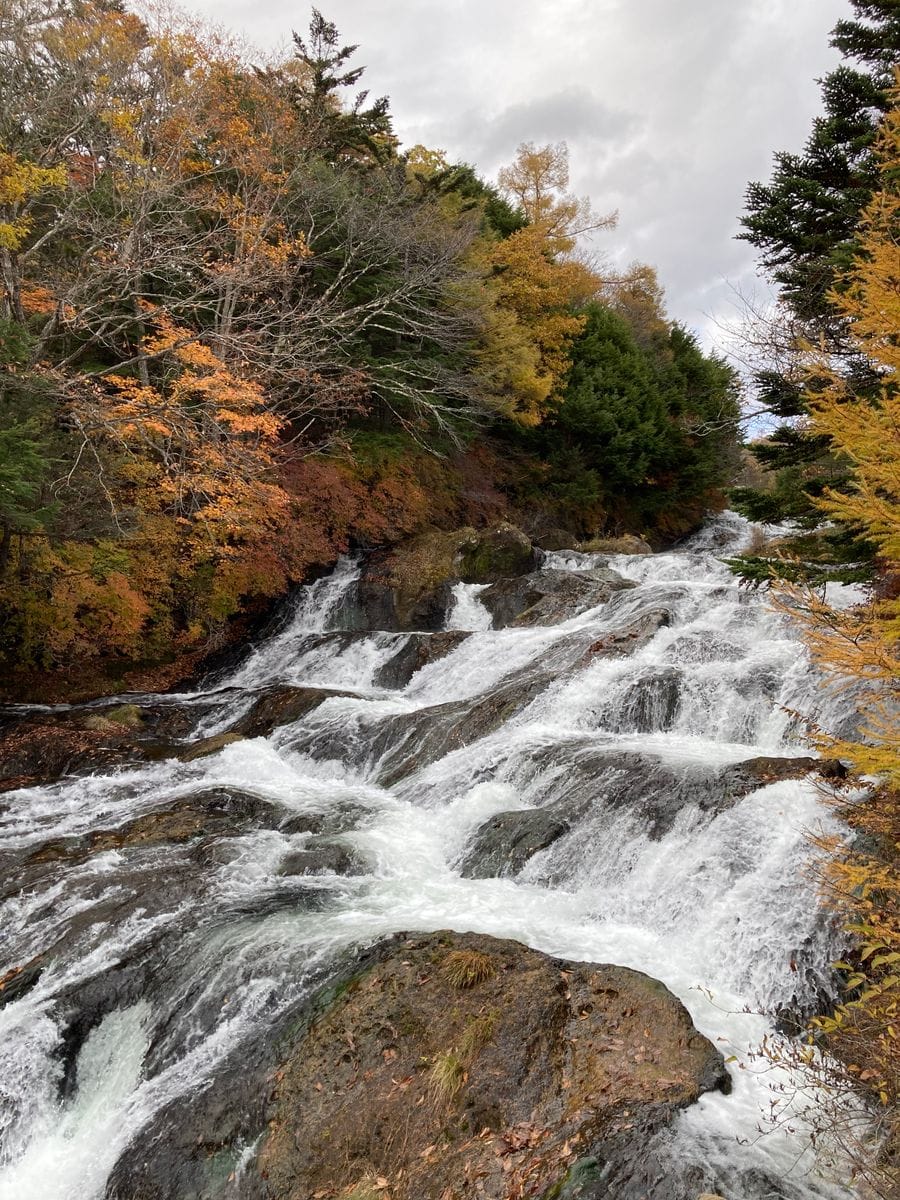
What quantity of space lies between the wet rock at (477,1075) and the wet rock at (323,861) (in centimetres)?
198

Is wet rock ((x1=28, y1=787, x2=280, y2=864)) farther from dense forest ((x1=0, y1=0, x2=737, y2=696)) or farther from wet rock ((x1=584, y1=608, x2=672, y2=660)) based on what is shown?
wet rock ((x1=584, y1=608, x2=672, y2=660))

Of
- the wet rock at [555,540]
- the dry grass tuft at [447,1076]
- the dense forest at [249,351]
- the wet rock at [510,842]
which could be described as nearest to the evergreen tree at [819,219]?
the dense forest at [249,351]

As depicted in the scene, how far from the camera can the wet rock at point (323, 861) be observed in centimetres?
645

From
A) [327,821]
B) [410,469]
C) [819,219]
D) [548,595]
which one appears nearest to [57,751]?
Result: [327,821]

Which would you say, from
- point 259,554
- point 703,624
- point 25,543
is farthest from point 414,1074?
point 259,554

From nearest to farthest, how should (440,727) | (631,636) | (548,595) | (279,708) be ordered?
1. (440,727)
2. (631,636)
3. (279,708)
4. (548,595)

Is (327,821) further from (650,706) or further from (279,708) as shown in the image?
(650,706)

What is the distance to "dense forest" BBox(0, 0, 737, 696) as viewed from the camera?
10844mm

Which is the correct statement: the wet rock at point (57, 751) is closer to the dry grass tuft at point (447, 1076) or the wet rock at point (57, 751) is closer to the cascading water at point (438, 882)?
the cascading water at point (438, 882)

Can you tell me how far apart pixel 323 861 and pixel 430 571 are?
1003 centimetres

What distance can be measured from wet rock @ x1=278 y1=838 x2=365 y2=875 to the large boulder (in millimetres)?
8799

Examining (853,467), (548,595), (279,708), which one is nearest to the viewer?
(853,467)

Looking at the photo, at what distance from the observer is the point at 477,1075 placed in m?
3.82

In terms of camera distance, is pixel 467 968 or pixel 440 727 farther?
pixel 440 727
